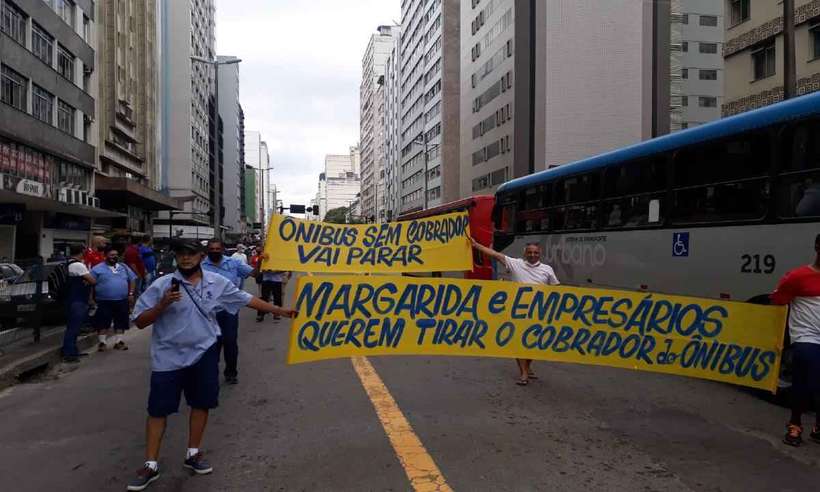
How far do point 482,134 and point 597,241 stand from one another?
55.2 meters

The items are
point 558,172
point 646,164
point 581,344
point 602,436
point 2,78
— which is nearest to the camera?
point 602,436

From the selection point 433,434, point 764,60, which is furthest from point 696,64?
point 433,434

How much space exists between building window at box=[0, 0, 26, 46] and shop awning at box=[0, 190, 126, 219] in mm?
6980

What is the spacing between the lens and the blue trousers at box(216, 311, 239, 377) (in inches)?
285

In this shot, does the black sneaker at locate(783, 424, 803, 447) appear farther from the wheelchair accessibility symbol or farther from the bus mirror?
the bus mirror

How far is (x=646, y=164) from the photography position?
10.1 meters

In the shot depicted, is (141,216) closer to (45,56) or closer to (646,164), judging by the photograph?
(45,56)

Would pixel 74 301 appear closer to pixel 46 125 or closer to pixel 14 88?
pixel 14 88

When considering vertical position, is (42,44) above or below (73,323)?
above

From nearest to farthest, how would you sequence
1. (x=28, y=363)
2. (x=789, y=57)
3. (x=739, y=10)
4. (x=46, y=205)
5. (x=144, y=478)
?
(x=144, y=478), (x=28, y=363), (x=789, y=57), (x=739, y=10), (x=46, y=205)

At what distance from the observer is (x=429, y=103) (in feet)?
293

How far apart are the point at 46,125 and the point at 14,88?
300 centimetres

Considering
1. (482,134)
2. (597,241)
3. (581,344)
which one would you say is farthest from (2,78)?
(482,134)

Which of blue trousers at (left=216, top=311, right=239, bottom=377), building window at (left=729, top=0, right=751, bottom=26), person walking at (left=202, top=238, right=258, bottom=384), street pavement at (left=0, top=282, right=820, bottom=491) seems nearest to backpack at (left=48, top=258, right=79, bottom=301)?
street pavement at (left=0, top=282, right=820, bottom=491)
